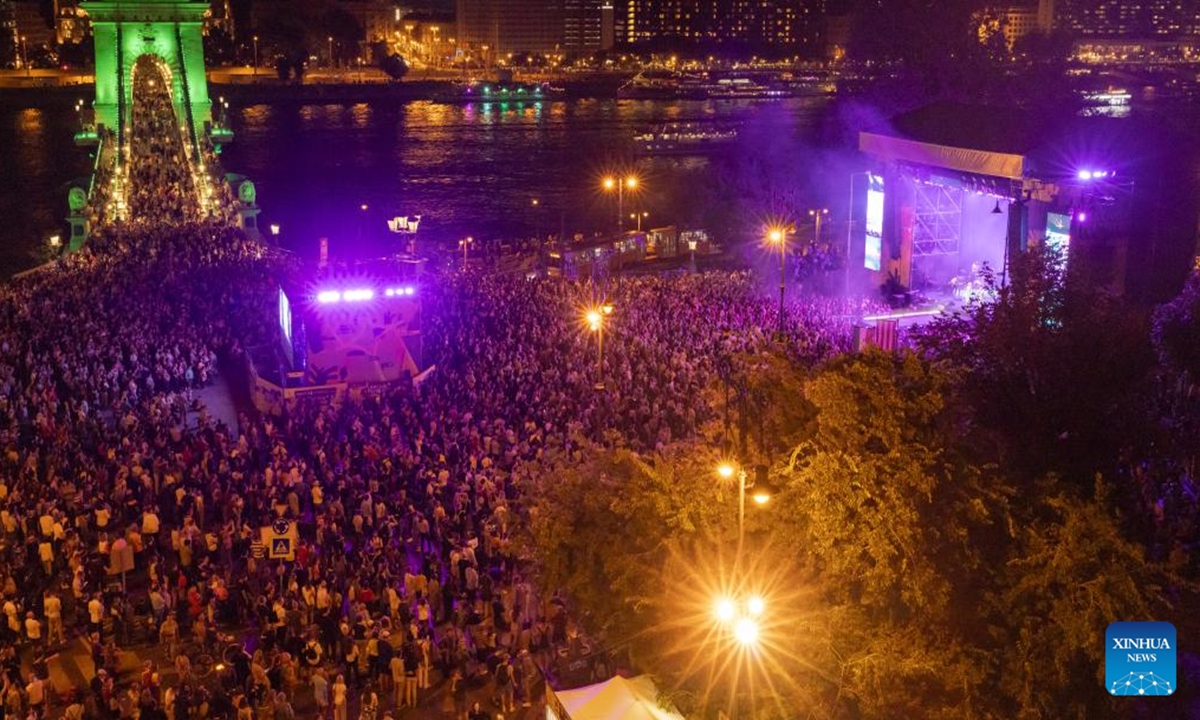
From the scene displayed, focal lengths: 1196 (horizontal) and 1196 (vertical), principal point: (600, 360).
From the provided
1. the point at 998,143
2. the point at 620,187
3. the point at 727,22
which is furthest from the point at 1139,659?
the point at 727,22

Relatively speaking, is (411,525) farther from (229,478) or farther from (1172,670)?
(1172,670)

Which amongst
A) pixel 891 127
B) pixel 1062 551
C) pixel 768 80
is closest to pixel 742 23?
pixel 768 80

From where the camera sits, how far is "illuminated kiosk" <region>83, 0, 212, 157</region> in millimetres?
43938

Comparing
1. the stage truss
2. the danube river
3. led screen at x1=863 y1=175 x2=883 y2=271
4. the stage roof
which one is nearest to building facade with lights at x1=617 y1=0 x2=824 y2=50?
the danube river

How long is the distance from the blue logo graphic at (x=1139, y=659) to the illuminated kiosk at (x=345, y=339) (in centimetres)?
1392

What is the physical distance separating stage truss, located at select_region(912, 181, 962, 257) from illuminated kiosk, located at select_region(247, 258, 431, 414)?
1316 cm

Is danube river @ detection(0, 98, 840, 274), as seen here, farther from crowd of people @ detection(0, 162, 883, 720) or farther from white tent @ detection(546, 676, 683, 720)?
white tent @ detection(546, 676, 683, 720)

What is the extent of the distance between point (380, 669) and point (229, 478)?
4648 millimetres

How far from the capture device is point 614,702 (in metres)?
9.59

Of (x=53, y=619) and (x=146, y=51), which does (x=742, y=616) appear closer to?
(x=53, y=619)

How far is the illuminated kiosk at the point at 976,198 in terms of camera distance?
891 inches

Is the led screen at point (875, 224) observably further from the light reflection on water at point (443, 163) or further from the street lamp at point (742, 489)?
the light reflection on water at point (443, 163)

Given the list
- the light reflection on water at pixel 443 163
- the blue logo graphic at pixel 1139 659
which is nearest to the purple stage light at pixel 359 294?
the blue logo graphic at pixel 1139 659

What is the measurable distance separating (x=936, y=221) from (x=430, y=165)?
178 ft
